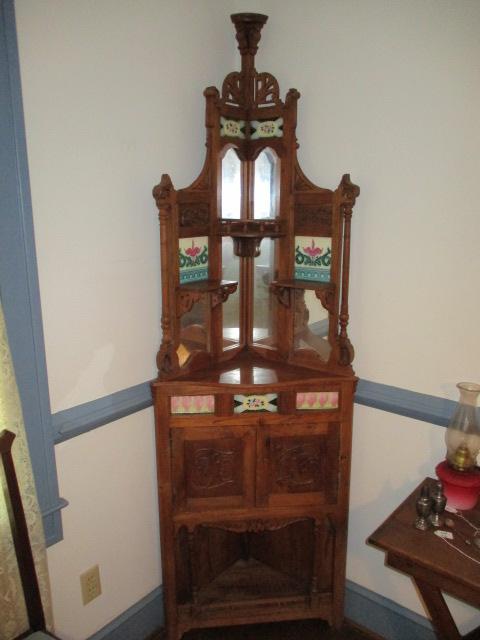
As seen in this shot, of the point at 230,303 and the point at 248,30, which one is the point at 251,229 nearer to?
the point at 230,303

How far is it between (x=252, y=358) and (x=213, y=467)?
46 cm

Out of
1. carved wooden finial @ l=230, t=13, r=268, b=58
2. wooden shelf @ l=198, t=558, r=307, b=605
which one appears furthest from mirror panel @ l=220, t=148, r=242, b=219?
wooden shelf @ l=198, t=558, r=307, b=605

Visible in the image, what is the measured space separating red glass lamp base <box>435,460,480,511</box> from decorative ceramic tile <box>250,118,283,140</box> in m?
1.32

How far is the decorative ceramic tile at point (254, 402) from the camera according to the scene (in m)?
1.83

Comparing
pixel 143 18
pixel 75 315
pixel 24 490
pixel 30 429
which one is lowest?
pixel 24 490

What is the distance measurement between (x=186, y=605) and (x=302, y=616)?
465 mm

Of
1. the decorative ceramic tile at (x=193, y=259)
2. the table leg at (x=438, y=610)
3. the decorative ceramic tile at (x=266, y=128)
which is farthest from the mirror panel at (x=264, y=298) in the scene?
the table leg at (x=438, y=610)

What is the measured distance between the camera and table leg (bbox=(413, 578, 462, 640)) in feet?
4.98

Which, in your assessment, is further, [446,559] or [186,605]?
[186,605]

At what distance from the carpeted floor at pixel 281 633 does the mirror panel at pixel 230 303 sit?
1.15 m

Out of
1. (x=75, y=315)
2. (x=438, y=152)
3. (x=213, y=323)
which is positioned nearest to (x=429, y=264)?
(x=438, y=152)

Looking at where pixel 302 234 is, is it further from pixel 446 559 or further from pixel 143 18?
pixel 446 559

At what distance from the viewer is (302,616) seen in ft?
6.75

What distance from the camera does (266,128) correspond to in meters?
1.95
